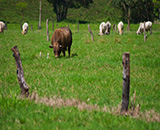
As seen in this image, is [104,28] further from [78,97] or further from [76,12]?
[76,12]

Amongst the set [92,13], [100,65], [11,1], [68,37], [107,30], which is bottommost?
[100,65]

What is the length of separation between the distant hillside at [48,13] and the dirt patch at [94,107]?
60.0 m

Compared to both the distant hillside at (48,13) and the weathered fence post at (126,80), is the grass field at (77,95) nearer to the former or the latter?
the weathered fence post at (126,80)

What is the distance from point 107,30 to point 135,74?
932 inches

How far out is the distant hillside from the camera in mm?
65688

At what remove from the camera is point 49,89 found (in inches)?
281

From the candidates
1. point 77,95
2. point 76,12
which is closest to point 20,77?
point 77,95

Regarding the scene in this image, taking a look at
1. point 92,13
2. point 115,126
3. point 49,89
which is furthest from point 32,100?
point 92,13

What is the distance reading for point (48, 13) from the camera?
7256cm

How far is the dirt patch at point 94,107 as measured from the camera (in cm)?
485

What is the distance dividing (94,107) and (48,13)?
70.8 meters

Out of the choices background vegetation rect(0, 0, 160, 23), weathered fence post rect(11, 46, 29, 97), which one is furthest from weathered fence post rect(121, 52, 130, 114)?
background vegetation rect(0, 0, 160, 23)

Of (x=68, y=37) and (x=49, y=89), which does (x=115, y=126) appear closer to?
(x=49, y=89)

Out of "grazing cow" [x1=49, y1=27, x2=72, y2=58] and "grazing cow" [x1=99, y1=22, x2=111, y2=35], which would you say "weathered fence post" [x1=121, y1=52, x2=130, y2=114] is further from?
"grazing cow" [x1=99, y1=22, x2=111, y2=35]
